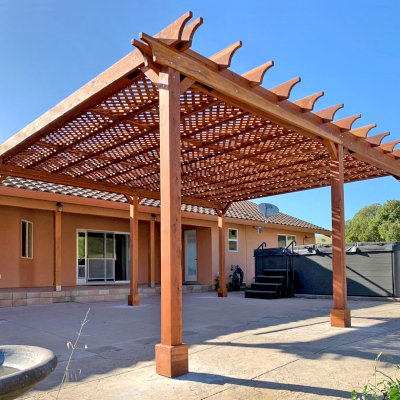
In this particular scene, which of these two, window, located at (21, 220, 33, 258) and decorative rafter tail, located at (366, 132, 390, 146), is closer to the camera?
decorative rafter tail, located at (366, 132, 390, 146)

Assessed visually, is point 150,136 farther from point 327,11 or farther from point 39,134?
point 327,11

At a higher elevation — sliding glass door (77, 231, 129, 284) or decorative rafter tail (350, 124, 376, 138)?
decorative rafter tail (350, 124, 376, 138)

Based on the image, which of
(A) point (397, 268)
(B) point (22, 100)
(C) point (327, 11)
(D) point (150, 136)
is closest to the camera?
(D) point (150, 136)

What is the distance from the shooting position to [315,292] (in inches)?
538

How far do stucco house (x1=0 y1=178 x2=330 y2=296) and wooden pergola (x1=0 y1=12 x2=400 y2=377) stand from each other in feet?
4.06

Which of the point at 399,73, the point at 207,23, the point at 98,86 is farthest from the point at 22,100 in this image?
the point at 399,73

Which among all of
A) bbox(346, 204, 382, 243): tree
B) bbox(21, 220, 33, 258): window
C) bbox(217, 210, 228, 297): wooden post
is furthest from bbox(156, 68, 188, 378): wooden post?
bbox(346, 204, 382, 243): tree

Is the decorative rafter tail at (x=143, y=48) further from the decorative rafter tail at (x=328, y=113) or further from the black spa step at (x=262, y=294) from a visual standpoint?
the black spa step at (x=262, y=294)

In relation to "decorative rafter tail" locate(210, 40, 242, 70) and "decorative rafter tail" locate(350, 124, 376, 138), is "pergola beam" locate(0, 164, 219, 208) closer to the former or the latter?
"decorative rafter tail" locate(210, 40, 242, 70)

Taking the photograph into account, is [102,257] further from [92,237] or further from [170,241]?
[170,241]

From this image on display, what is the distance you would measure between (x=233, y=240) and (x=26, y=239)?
8.76 meters

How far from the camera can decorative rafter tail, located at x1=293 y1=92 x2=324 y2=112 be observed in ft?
22.5

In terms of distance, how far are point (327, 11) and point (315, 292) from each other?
811 cm

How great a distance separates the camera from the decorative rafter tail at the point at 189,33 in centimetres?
459
